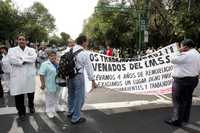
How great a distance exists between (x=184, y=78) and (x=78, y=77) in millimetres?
2063

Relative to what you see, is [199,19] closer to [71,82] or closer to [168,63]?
[168,63]

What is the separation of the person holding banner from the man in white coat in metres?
3.06

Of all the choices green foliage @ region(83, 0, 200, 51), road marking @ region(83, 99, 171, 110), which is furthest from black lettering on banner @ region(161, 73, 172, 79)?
green foliage @ region(83, 0, 200, 51)

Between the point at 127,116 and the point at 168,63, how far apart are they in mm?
2013

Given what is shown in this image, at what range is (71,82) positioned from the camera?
7375 millimetres

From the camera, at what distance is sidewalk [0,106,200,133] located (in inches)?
274

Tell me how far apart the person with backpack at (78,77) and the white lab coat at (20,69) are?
110 centimetres

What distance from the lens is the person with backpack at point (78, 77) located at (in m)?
7.27

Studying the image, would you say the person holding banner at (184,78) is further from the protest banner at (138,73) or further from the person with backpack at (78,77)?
the protest banner at (138,73)

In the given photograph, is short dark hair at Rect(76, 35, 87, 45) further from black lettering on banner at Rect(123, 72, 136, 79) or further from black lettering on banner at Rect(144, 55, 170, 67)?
black lettering on banner at Rect(144, 55, 170, 67)

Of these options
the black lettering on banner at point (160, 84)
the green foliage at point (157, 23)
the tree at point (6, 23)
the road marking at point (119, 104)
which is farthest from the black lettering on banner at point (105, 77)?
the tree at point (6, 23)

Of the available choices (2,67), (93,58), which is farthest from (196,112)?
(2,67)

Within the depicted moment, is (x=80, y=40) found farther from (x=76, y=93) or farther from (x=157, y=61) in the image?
(x=157, y=61)

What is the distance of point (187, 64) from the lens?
704 cm
